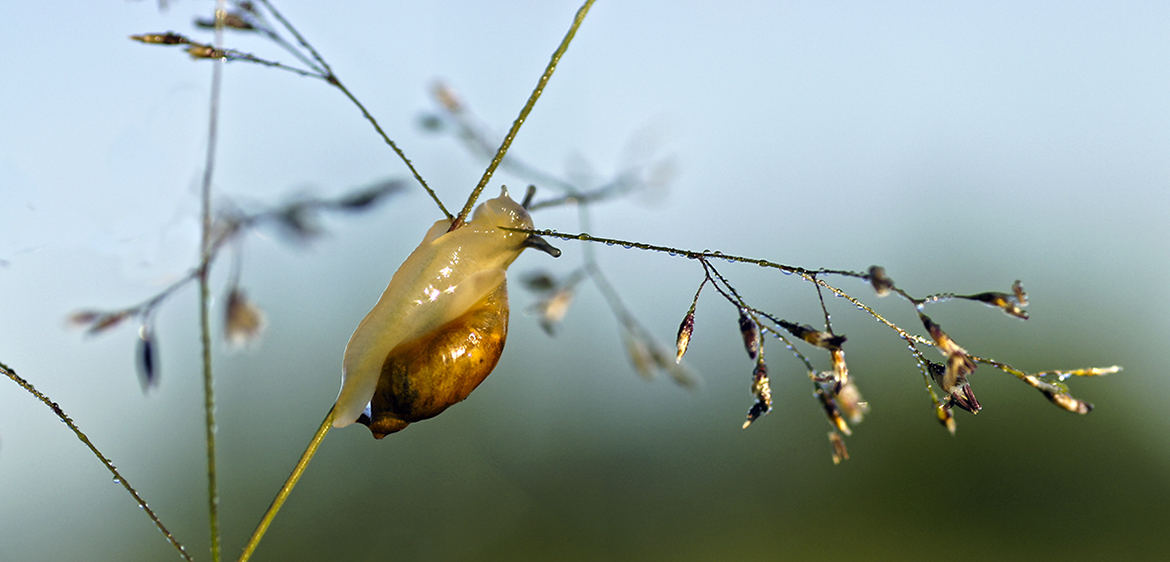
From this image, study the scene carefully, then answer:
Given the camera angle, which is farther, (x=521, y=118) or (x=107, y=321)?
(x=107, y=321)

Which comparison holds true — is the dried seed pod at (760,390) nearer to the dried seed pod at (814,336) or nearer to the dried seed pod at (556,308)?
the dried seed pod at (814,336)

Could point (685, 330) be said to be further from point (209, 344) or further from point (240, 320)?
point (240, 320)

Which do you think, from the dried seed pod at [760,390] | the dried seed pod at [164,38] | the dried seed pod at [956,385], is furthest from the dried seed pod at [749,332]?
the dried seed pod at [164,38]

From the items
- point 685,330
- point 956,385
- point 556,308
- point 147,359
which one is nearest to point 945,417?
point 956,385

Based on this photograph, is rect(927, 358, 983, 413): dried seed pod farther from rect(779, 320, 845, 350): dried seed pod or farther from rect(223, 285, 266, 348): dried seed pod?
rect(223, 285, 266, 348): dried seed pod

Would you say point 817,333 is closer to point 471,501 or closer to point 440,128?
point 440,128

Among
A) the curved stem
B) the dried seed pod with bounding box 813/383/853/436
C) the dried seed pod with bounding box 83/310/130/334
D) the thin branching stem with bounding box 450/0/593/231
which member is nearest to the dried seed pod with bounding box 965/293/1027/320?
the dried seed pod with bounding box 813/383/853/436
